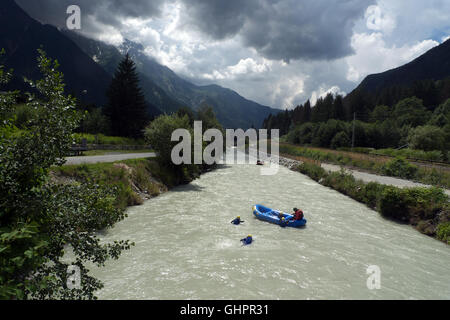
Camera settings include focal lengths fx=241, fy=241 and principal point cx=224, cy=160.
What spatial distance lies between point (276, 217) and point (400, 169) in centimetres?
2361

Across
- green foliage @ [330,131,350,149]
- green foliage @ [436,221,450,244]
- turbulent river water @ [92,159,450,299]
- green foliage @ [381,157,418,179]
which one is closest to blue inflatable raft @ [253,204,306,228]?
turbulent river water @ [92,159,450,299]

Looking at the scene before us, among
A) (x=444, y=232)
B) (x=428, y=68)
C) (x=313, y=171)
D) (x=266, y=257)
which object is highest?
(x=428, y=68)

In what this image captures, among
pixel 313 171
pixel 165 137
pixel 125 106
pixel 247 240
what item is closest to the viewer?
pixel 247 240

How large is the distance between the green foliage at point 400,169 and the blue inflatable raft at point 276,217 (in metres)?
22.2

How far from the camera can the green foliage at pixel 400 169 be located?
29641 mm

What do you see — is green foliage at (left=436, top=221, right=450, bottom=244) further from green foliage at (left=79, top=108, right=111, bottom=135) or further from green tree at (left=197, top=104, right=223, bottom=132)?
green foliage at (left=79, top=108, right=111, bottom=135)

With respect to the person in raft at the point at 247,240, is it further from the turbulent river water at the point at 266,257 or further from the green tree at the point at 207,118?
the green tree at the point at 207,118

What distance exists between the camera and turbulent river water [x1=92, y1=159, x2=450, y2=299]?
9180mm

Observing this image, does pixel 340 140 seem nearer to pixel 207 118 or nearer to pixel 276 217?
pixel 207 118

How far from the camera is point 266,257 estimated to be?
38.1 ft

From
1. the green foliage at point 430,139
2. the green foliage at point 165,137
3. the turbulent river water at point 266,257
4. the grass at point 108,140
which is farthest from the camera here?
the green foliage at point 430,139

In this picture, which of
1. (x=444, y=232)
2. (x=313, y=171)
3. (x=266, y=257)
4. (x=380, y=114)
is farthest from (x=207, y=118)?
(x=380, y=114)

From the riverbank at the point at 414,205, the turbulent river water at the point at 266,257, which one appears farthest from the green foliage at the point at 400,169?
the turbulent river water at the point at 266,257

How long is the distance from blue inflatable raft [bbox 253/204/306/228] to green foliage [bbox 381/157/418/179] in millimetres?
22207
